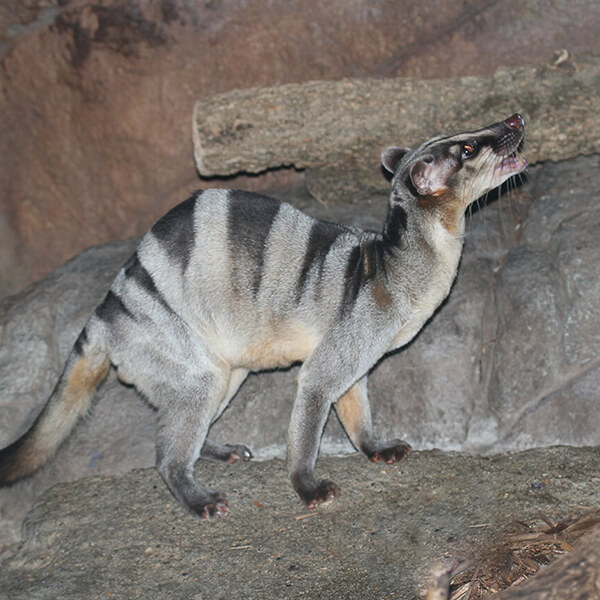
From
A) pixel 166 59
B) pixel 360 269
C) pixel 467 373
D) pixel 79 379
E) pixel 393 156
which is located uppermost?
pixel 166 59

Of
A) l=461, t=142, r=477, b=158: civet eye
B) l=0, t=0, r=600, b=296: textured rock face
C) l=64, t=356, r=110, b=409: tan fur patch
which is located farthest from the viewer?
l=0, t=0, r=600, b=296: textured rock face

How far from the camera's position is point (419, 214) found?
5.26 metres

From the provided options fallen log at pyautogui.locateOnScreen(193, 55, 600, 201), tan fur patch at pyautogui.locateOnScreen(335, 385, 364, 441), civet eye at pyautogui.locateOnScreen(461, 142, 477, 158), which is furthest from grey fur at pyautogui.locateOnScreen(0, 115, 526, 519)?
fallen log at pyautogui.locateOnScreen(193, 55, 600, 201)

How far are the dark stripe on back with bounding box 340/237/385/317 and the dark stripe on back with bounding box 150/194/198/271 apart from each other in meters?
0.96

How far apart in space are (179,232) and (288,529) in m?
1.85

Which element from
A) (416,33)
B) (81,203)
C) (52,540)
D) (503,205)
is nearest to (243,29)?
(416,33)

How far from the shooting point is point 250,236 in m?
5.32

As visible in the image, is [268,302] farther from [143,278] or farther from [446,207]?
[446,207]

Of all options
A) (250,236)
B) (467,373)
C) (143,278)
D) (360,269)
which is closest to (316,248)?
(360,269)

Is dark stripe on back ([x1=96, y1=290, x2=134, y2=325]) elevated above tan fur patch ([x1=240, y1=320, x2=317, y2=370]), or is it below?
above

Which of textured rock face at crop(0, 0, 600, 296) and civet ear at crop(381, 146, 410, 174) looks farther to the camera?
textured rock face at crop(0, 0, 600, 296)

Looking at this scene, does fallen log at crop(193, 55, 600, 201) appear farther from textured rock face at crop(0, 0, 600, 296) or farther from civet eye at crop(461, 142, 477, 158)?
civet eye at crop(461, 142, 477, 158)

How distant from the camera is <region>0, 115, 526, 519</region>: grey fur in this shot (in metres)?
5.20

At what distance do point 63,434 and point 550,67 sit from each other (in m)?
4.34
